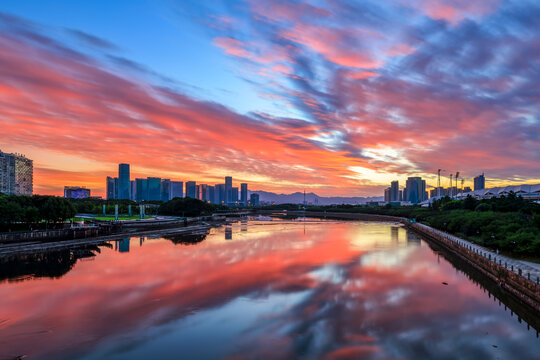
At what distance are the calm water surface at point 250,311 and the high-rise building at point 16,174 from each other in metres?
148

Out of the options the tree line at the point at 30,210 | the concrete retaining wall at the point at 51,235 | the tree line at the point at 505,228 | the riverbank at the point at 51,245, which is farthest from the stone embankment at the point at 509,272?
the tree line at the point at 30,210

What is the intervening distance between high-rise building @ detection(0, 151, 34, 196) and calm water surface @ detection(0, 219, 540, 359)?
148438 millimetres

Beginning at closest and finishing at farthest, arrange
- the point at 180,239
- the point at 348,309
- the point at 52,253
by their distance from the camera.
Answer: the point at 348,309
the point at 52,253
the point at 180,239

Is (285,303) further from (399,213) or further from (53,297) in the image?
(399,213)

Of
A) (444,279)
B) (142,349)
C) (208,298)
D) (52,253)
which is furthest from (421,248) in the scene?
(52,253)

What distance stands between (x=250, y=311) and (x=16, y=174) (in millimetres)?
190982

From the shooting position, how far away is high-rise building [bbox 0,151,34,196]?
14975 cm

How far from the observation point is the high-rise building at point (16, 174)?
491 ft

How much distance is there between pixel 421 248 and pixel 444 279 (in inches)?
779

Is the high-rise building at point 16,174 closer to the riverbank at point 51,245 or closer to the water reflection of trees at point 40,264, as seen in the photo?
the riverbank at point 51,245

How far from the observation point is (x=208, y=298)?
78.2 feet

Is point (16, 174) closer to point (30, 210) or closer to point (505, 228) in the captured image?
point (30, 210)

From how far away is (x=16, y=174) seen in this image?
532 feet

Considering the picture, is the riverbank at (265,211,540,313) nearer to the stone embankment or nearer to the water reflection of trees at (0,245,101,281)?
the stone embankment
